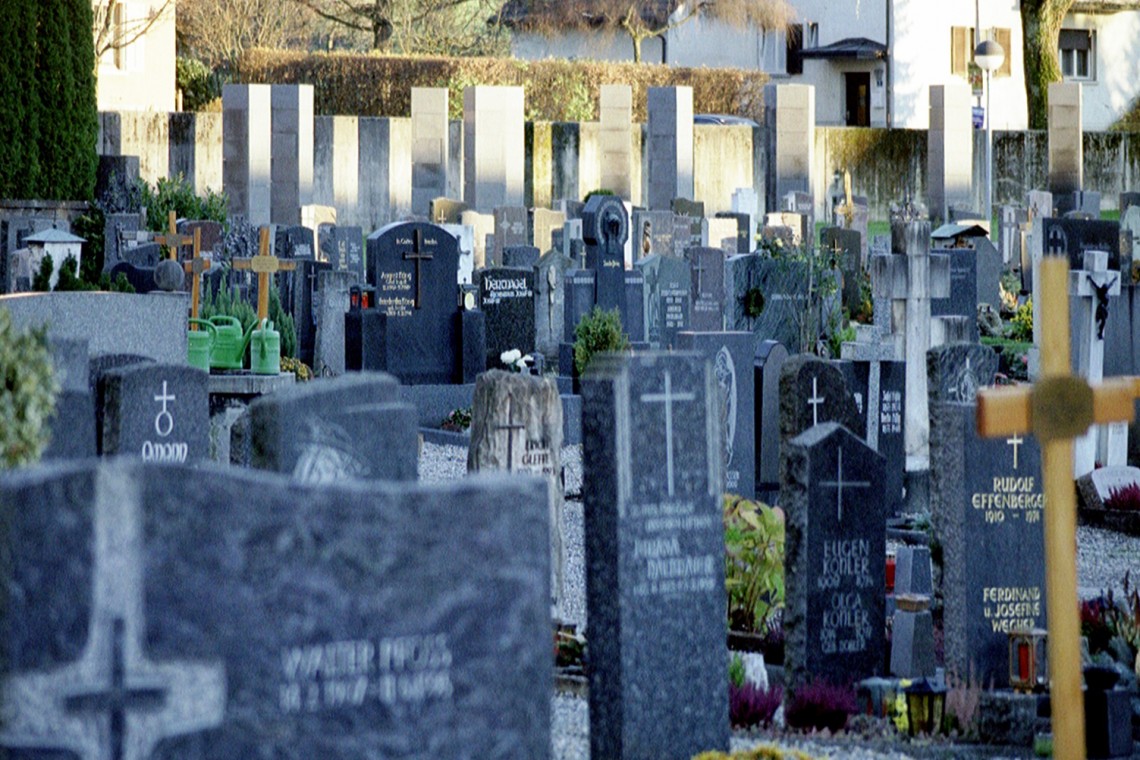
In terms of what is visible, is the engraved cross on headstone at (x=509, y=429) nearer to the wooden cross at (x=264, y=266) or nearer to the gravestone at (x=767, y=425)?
the gravestone at (x=767, y=425)

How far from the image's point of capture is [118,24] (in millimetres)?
37062

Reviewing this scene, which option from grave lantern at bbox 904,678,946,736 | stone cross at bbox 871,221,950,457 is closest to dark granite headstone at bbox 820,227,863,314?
stone cross at bbox 871,221,950,457

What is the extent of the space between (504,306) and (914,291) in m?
3.78

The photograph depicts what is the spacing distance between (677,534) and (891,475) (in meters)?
6.15

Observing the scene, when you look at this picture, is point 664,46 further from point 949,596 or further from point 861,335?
point 949,596

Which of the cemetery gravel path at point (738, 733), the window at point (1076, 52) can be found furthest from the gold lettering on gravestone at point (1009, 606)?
the window at point (1076, 52)

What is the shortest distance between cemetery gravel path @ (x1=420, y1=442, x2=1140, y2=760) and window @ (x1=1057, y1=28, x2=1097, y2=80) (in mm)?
39728

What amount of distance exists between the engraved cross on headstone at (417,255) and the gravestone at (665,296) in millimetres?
1943

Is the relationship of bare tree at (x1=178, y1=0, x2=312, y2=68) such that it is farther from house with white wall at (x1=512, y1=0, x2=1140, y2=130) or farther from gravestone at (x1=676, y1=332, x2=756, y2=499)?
gravestone at (x1=676, y1=332, x2=756, y2=499)

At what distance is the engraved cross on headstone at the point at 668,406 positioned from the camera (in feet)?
18.7

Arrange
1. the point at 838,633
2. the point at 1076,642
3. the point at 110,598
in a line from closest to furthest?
the point at 110,598 → the point at 1076,642 → the point at 838,633

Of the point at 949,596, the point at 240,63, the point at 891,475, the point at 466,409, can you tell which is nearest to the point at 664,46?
the point at 240,63

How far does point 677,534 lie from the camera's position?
5.68 meters

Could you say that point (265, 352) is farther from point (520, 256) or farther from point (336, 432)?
point (520, 256)
